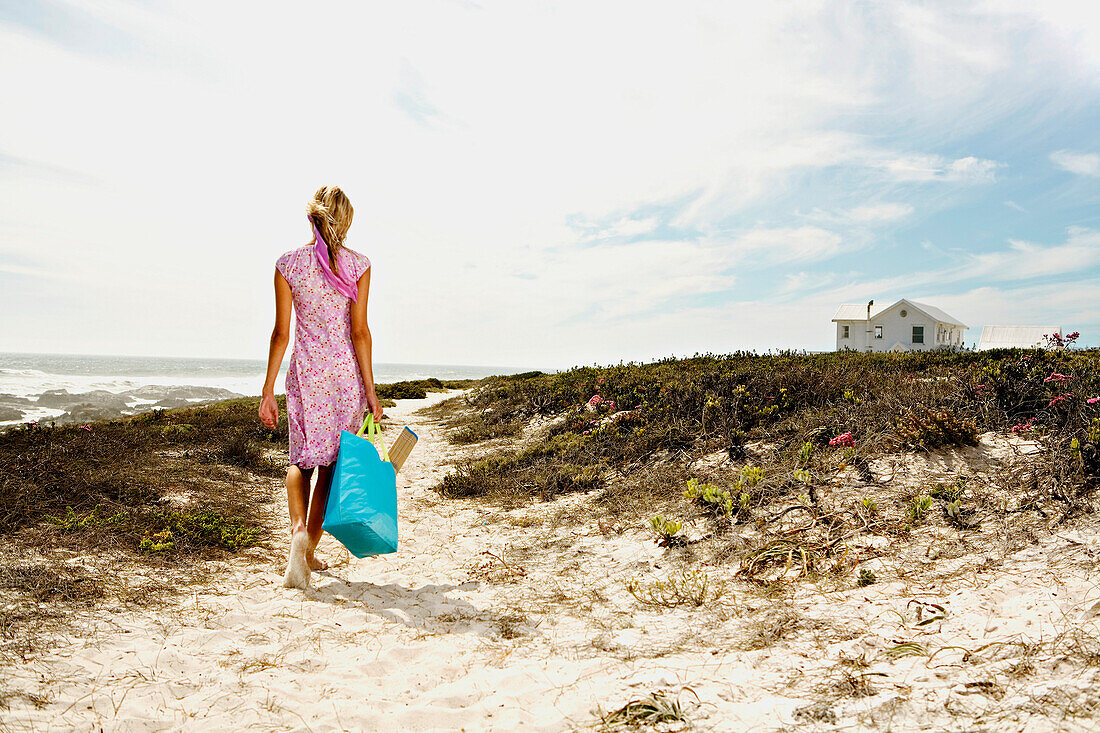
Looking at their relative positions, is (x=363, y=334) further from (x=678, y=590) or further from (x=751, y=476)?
(x=751, y=476)

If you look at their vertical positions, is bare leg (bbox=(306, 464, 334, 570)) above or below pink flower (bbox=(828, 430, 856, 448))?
below

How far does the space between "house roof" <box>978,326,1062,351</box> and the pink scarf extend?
147ft

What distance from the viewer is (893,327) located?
36344 mm

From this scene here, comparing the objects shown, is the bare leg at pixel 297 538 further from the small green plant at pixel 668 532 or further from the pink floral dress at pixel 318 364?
the small green plant at pixel 668 532

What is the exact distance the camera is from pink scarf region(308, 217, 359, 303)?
Result: 157 inches

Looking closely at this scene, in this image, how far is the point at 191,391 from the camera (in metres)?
26.4

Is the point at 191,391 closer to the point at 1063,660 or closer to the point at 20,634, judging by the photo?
the point at 20,634

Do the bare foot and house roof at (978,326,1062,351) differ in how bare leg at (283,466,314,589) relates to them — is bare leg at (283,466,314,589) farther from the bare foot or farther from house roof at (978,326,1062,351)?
house roof at (978,326,1062,351)

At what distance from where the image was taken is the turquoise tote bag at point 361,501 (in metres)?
3.61

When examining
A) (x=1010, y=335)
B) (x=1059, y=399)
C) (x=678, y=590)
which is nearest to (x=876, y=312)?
(x=1010, y=335)

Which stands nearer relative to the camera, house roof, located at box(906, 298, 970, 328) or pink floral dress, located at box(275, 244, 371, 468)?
pink floral dress, located at box(275, 244, 371, 468)

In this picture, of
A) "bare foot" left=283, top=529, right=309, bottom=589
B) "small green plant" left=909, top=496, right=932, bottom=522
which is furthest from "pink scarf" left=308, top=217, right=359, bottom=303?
"small green plant" left=909, top=496, right=932, bottom=522

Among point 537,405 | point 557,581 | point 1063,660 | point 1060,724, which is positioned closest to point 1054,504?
point 1063,660

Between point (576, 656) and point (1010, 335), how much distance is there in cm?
4863
